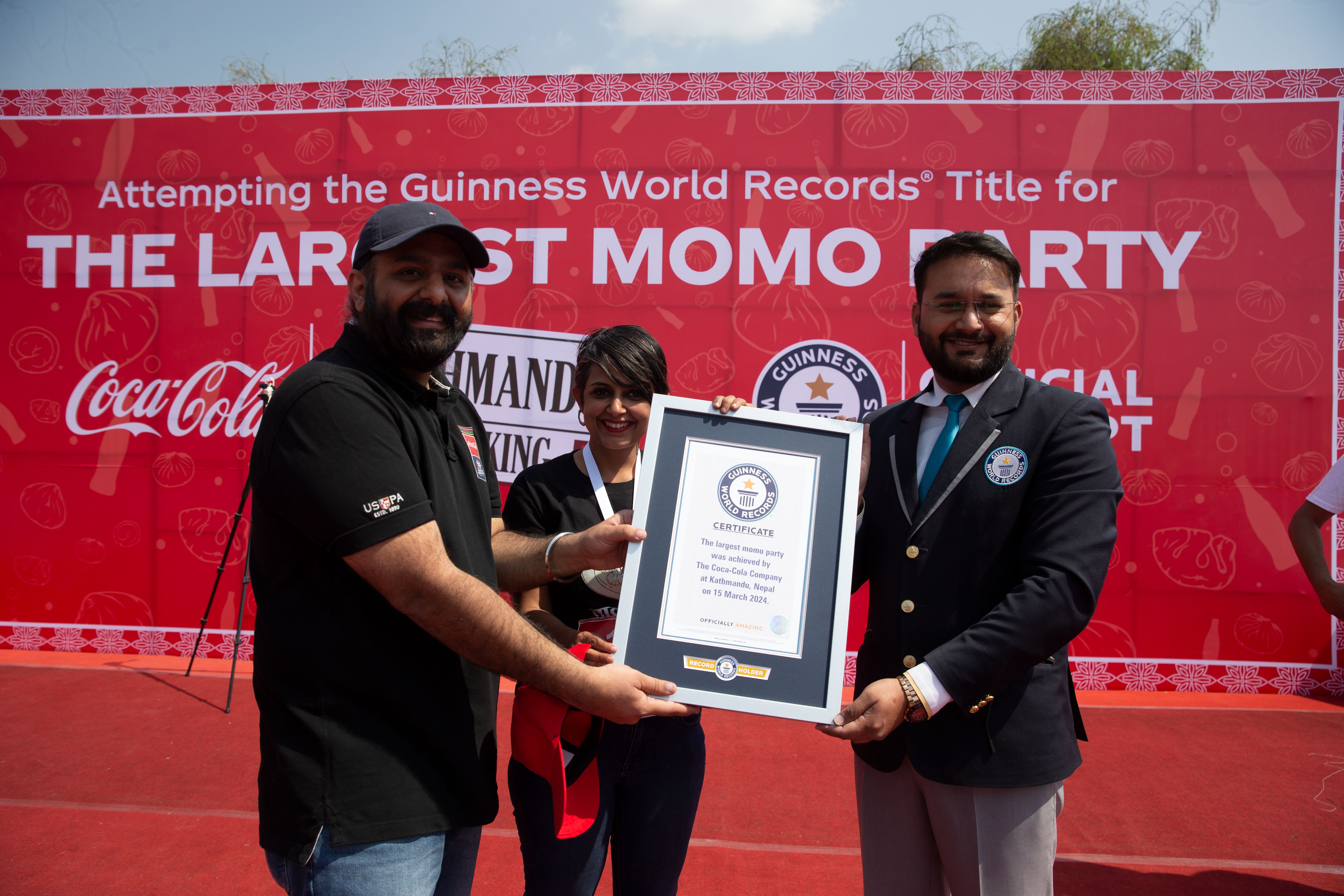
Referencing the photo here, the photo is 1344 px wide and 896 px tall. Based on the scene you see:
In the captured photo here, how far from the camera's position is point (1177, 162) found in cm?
515

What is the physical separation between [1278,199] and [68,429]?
29.6 feet

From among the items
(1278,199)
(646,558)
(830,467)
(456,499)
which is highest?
(1278,199)

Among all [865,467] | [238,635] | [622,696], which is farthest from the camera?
[238,635]

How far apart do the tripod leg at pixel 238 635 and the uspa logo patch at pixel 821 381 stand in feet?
11.2

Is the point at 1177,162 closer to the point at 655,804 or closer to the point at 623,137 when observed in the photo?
the point at 623,137

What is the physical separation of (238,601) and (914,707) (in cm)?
539

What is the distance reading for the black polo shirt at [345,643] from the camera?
55.5 inches

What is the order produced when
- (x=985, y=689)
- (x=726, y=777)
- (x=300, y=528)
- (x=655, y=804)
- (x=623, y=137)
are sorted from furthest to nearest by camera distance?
(x=623, y=137) < (x=726, y=777) < (x=655, y=804) < (x=985, y=689) < (x=300, y=528)

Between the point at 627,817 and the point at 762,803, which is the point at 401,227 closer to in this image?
the point at 627,817

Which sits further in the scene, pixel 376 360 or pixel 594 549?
pixel 594 549

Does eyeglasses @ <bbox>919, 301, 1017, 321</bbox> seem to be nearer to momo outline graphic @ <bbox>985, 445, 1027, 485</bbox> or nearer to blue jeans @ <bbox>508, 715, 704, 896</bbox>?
momo outline graphic @ <bbox>985, 445, 1027, 485</bbox>

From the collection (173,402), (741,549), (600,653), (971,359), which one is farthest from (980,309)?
(173,402)

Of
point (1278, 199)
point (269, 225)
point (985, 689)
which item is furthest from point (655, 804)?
point (1278, 199)

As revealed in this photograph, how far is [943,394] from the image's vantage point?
2023 mm
